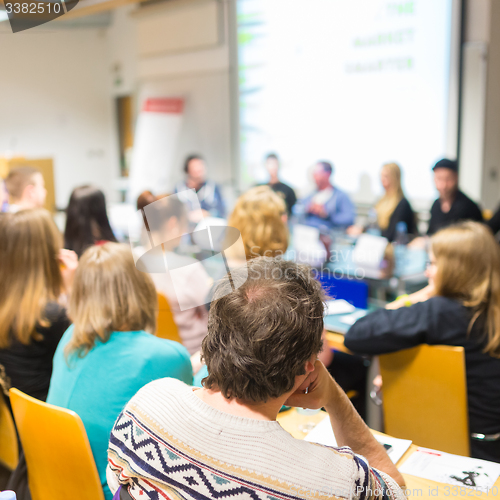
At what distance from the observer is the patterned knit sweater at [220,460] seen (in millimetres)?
771

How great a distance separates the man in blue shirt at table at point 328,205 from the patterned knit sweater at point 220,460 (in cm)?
375

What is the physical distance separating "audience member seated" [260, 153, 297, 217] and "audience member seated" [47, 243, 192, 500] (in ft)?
11.9

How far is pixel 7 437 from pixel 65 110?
6.99 meters

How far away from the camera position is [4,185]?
141 inches

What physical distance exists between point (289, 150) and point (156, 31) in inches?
114

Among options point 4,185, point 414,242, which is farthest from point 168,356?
point 4,185

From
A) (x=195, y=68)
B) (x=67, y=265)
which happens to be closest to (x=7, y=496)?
(x=67, y=265)

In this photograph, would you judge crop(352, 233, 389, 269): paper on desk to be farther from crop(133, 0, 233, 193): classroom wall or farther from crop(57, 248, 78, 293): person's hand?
crop(133, 0, 233, 193): classroom wall

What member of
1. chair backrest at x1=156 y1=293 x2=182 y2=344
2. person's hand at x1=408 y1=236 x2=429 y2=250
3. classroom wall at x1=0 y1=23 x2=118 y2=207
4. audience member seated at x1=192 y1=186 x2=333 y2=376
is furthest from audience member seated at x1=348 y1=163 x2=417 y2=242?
classroom wall at x1=0 y1=23 x2=118 y2=207

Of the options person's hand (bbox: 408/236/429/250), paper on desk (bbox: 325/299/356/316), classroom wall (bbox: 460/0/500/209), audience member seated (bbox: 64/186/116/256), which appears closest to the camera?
paper on desk (bbox: 325/299/356/316)

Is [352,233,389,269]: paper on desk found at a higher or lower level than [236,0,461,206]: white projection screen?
lower

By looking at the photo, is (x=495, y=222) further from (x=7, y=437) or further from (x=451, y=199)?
(x=7, y=437)

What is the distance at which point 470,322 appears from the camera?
170 centimetres

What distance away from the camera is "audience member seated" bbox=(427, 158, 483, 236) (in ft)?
12.3
